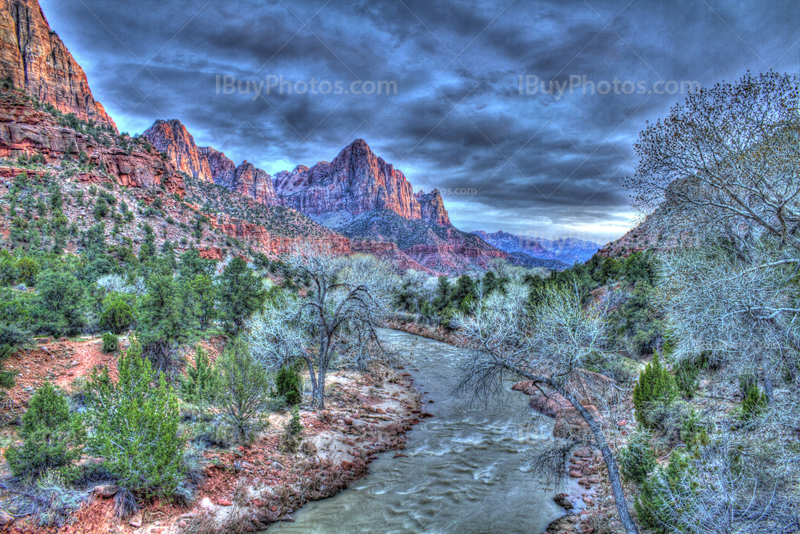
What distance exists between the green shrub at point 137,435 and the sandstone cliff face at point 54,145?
4700 cm

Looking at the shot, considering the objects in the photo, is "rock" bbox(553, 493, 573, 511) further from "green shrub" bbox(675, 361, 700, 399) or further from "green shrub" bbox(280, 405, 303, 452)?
"green shrub" bbox(280, 405, 303, 452)

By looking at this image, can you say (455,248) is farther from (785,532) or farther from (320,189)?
(785,532)

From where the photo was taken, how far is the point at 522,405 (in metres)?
17.3

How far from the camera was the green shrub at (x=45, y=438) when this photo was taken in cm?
603

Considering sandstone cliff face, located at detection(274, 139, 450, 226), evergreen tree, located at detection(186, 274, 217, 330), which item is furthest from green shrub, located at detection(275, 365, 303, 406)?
sandstone cliff face, located at detection(274, 139, 450, 226)

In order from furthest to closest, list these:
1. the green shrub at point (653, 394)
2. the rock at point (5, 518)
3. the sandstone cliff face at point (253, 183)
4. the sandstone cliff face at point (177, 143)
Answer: the sandstone cliff face at point (253, 183) → the sandstone cliff face at point (177, 143) → the green shrub at point (653, 394) → the rock at point (5, 518)

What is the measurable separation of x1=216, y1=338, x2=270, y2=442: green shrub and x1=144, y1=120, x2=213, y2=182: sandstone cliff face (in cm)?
14414

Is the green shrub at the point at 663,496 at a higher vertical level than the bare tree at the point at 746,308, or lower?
lower

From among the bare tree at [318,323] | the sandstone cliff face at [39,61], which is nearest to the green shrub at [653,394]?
the bare tree at [318,323]

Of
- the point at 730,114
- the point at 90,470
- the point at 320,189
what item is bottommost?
the point at 90,470

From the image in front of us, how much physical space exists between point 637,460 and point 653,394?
3886mm

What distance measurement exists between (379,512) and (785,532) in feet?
25.0

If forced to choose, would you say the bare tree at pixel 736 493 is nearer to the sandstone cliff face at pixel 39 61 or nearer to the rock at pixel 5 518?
the rock at pixel 5 518

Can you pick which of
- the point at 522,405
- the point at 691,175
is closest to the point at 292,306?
the point at 522,405
